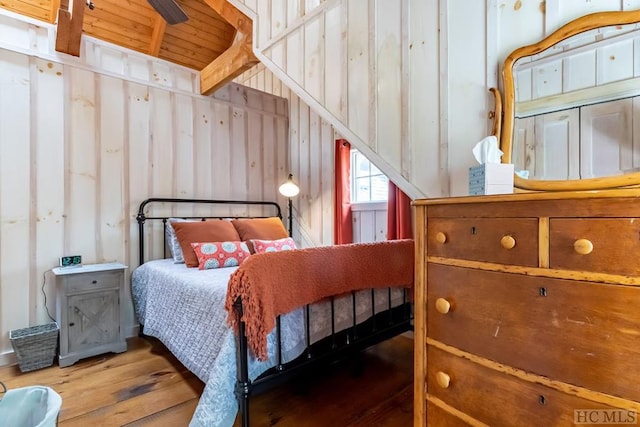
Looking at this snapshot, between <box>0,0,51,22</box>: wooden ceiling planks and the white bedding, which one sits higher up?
<box>0,0,51,22</box>: wooden ceiling planks

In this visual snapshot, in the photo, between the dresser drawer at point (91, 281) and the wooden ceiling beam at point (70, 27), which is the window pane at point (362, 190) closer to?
the dresser drawer at point (91, 281)

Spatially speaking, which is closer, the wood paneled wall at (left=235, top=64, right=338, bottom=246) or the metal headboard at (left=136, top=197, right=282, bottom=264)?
the metal headboard at (left=136, top=197, right=282, bottom=264)

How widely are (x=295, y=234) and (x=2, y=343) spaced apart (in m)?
2.75

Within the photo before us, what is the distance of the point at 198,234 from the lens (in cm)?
272

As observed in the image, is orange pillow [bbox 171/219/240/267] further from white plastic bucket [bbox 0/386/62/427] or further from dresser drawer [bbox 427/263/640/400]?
dresser drawer [bbox 427/263/640/400]

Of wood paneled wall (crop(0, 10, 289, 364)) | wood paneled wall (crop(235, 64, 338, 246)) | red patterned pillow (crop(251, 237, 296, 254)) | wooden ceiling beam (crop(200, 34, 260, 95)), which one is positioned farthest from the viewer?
wood paneled wall (crop(235, 64, 338, 246))

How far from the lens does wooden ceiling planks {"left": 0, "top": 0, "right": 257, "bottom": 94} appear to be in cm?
269

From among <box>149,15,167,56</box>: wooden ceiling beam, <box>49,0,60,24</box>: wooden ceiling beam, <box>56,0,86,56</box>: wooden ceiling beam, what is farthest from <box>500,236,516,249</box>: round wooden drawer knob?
<box>149,15,167,56</box>: wooden ceiling beam

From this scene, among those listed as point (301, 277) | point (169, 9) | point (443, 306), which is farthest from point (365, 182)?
point (443, 306)

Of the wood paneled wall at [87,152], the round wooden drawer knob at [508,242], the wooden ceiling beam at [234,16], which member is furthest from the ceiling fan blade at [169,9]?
the round wooden drawer knob at [508,242]

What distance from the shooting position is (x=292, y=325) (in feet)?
5.26

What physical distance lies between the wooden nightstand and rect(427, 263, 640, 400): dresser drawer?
2.46m

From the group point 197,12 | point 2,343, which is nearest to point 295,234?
point 2,343

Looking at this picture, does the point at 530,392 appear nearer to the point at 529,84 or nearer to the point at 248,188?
the point at 529,84
